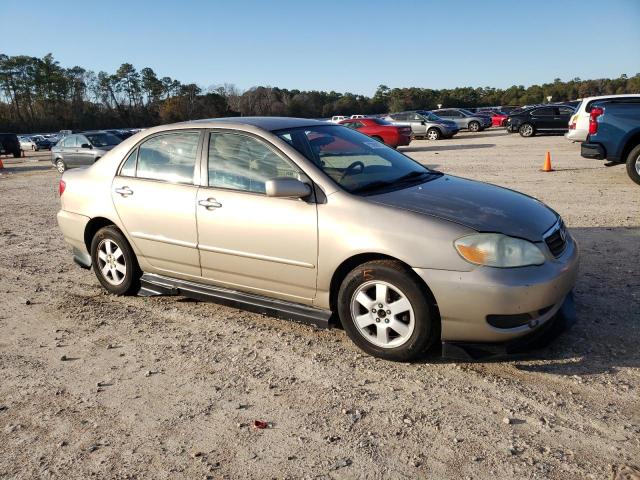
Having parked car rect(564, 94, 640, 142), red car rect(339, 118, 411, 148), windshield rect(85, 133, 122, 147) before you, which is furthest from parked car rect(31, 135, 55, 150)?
parked car rect(564, 94, 640, 142)

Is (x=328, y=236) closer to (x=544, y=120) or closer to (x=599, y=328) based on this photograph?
(x=599, y=328)

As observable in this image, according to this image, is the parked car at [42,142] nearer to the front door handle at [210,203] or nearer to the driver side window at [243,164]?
the driver side window at [243,164]

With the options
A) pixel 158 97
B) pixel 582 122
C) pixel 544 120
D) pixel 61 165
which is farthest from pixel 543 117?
pixel 158 97

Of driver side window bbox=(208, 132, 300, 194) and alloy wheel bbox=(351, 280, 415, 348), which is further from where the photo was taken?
driver side window bbox=(208, 132, 300, 194)

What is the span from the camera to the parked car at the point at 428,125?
92.5 feet

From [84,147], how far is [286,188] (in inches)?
677

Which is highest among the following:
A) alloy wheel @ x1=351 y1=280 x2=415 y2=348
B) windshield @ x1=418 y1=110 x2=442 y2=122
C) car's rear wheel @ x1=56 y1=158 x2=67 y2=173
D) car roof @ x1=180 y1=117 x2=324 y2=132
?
car roof @ x1=180 y1=117 x2=324 y2=132

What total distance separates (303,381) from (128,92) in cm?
10653

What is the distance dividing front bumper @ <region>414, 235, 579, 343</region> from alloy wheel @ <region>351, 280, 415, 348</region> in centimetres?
23

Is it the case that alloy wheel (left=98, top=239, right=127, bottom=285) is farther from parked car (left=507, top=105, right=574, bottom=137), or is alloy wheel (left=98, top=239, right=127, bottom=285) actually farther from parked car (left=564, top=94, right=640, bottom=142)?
parked car (left=507, top=105, right=574, bottom=137)

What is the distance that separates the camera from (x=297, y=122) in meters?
4.61

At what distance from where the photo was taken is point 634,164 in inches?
395

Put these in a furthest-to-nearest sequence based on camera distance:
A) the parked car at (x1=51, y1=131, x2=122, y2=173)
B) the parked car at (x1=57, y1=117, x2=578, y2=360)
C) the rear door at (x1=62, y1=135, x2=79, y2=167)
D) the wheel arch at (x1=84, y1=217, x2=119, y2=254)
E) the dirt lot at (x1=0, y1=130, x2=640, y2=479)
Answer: the rear door at (x1=62, y1=135, x2=79, y2=167) < the parked car at (x1=51, y1=131, x2=122, y2=173) < the wheel arch at (x1=84, y1=217, x2=119, y2=254) < the parked car at (x1=57, y1=117, x2=578, y2=360) < the dirt lot at (x1=0, y1=130, x2=640, y2=479)

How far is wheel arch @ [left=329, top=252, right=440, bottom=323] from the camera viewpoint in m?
3.43
